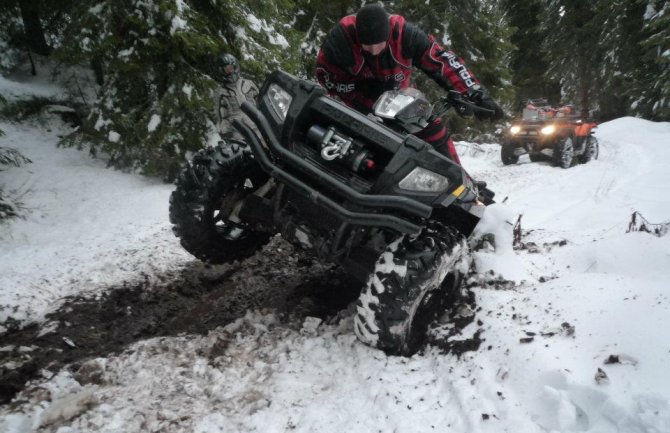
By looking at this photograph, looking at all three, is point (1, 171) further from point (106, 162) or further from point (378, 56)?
point (378, 56)

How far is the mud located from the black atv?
0.51 metres

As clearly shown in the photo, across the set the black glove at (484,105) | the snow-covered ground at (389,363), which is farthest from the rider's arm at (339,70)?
the snow-covered ground at (389,363)

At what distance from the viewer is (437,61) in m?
3.82

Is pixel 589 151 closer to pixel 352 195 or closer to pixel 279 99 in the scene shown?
pixel 279 99

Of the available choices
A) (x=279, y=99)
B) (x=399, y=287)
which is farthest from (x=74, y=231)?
(x=399, y=287)

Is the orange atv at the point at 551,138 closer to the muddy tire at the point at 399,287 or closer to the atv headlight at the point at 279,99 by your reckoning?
the muddy tire at the point at 399,287

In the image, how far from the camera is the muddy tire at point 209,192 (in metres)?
3.01

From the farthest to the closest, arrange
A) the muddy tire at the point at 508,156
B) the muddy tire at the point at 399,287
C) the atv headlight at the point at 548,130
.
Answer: the muddy tire at the point at 508,156 → the atv headlight at the point at 548,130 → the muddy tire at the point at 399,287

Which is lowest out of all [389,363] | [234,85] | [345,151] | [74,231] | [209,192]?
[74,231]

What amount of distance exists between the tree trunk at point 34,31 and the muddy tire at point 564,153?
1144cm

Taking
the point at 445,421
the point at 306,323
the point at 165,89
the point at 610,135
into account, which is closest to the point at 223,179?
the point at 306,323

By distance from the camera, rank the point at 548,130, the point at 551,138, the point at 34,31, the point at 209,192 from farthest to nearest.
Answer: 1. the point at 548,130
2. the point at 551,138
3. the point at 34,31
4. the point at 209,192

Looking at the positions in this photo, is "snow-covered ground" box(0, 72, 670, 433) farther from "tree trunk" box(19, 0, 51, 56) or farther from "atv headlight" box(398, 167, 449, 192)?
"tree trunk" box(19, 0, 51, 56)

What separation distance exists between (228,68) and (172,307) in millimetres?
1911
